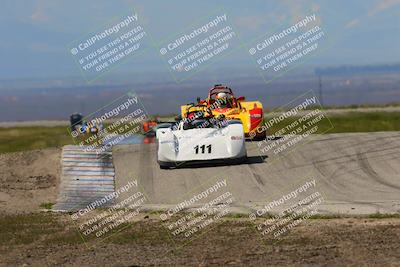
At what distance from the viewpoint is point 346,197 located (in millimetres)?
16891

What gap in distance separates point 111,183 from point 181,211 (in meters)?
6.13

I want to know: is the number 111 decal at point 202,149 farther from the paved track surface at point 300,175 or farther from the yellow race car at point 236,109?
the yellow race car at point 236,109

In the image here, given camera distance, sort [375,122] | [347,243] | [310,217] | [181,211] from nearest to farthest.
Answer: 1. [347,243]
2. [310,217]
3. [181,211]
4. [375,122]

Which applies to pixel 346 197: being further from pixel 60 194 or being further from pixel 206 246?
pixel 60 194

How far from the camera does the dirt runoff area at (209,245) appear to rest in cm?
1082

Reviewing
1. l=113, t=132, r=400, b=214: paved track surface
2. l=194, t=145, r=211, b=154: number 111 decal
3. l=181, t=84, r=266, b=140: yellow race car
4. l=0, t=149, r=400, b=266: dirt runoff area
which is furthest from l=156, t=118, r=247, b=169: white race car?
l=0, t=149, r=400, b=266: dirt runoff area

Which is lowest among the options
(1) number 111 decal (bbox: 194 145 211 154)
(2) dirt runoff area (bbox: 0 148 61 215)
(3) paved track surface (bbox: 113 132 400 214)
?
(3) paved track surface (bbox: 113 132 400 214)

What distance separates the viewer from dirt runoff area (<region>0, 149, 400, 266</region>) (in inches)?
426

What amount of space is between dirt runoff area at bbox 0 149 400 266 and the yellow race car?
1104 centimetres

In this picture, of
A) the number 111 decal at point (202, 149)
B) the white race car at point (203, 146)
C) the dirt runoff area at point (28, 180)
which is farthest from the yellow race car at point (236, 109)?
the dirt runoff area at point (28, 180)

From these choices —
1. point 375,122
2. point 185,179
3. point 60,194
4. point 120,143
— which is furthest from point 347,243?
point 375,122

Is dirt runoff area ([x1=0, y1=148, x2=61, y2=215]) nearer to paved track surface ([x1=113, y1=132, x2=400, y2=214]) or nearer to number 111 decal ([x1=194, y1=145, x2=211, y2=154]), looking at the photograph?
paved track surface ([x1=113, y1=132, x2=400, y2=214])

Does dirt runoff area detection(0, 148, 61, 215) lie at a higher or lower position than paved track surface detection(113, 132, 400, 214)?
higher

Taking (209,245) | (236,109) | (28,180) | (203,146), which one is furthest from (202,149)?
(209,245)
